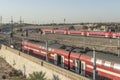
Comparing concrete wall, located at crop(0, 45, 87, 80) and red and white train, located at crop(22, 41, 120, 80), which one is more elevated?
red and white train, located at crop(22, 41, 120, 80)

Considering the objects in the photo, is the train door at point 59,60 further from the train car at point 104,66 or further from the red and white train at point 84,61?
the train car at point 104,66

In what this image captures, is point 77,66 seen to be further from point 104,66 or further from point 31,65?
point 31,65

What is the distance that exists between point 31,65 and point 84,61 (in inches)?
415

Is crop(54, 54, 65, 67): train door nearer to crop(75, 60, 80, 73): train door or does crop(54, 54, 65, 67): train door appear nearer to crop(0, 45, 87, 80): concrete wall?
crop(0, 45, 87, 80): concrete wall

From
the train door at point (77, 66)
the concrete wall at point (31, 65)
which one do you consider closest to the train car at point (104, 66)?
the train door at point (77, 66)

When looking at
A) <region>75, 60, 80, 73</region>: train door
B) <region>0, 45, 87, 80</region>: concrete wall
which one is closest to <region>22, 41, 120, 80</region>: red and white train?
<region>75, 60, 80, 73</region>: train door

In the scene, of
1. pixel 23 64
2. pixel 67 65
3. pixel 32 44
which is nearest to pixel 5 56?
pixel 32 44

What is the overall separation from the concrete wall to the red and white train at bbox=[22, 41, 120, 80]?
8.12 feet

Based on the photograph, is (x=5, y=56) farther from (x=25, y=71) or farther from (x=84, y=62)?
(x=84, y=62)

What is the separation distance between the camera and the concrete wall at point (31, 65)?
2476 cm

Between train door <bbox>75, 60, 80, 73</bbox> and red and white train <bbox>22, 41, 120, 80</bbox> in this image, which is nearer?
red and white train <bbox>22, 41, 120, 80</bbox>

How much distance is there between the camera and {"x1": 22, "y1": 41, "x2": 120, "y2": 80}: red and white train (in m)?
22.0

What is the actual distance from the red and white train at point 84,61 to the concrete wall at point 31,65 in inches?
97.4

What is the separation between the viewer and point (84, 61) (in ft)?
87.7
